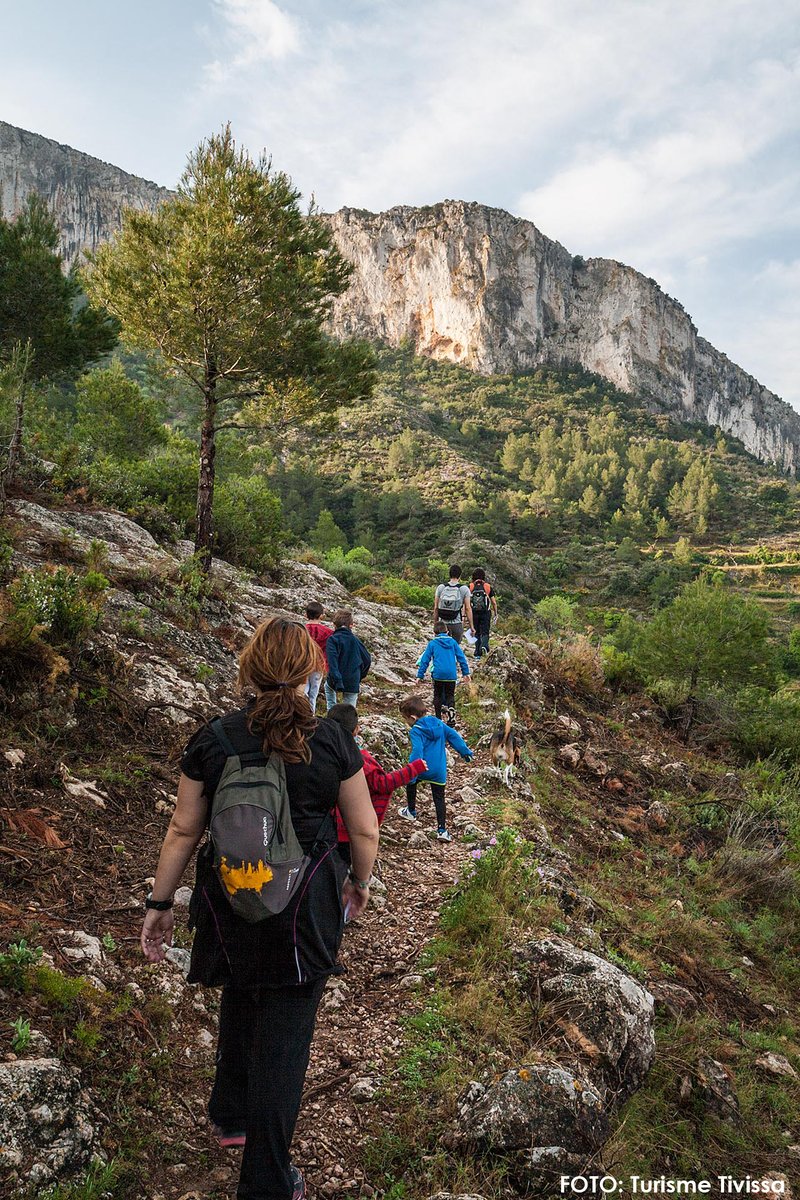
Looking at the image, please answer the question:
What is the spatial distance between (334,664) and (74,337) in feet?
34.7

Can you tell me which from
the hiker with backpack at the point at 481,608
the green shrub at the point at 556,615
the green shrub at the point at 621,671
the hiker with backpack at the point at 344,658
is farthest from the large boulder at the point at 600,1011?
the green shrub at the point at 556,615

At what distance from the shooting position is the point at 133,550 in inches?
374

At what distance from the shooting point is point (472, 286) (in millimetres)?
125000

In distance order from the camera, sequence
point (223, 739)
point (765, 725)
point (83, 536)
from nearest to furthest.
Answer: point (223, 739) < point (83, 536) < point (765, 725)

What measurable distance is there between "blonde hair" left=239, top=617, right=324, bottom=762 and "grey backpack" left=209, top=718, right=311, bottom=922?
0.23 ft

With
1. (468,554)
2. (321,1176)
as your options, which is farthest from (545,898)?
(468,554)

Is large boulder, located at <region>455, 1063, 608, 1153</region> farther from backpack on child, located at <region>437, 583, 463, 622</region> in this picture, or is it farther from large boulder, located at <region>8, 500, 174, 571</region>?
large boulder, located at <region>8, 500, 174, 571</region>

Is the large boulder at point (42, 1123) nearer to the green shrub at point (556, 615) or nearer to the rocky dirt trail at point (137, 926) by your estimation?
the rocky dirt trail at point (137, 926)

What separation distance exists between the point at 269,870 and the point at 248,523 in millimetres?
13906

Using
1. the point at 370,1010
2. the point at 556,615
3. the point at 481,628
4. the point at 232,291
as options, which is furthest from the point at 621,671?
the point at 556,615

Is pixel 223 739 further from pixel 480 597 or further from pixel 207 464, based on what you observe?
pixel 480 597

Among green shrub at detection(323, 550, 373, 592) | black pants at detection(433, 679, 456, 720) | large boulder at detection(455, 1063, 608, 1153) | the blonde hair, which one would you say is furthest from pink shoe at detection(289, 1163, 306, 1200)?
green shrub at detection(323, 550, 373, 592)

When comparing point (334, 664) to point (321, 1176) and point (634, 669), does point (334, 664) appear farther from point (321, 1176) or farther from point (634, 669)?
point (634, 669)

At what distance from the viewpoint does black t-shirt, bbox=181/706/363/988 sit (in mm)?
1787
